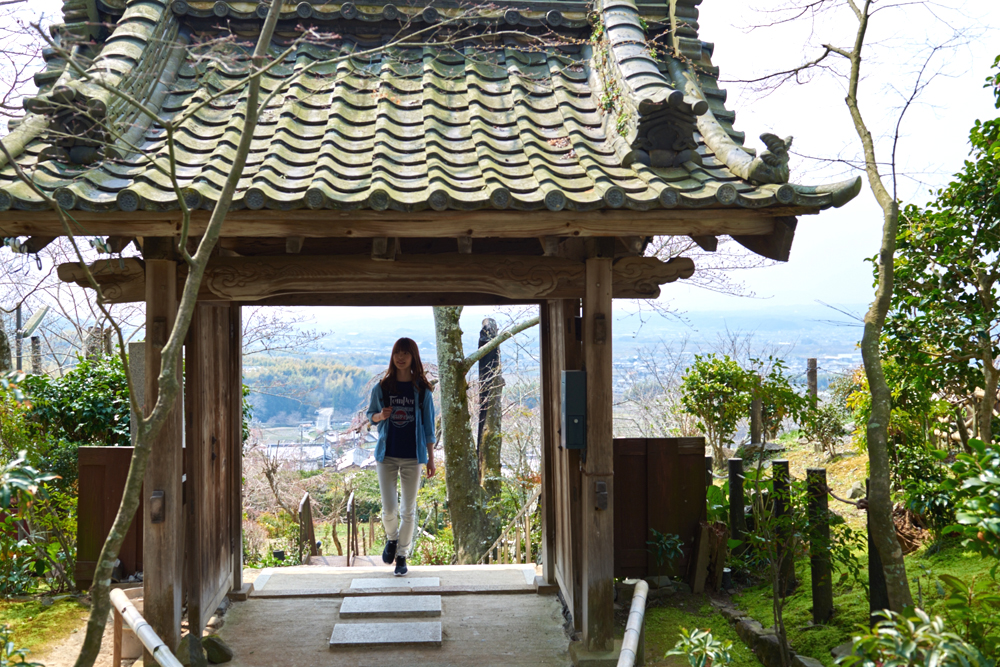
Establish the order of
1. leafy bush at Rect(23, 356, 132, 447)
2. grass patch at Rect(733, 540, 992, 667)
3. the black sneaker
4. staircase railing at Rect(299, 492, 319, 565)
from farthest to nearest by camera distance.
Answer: staircase railing at Rect(299, 492, 319, 565)
leafy bush at Rect(23, 356, 132, 447)
the black sneaker
grass patch at Rect(733, 540, 992, 667)

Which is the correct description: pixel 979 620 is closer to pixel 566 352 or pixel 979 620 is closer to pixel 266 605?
pixel 566 352

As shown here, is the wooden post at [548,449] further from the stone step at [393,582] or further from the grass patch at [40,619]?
the grass patch at [40,619]

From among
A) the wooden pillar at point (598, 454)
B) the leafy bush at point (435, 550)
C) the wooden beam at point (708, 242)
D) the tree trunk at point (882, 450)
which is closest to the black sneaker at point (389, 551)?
the wooden pillar at point (598, 454)

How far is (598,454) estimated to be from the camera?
4809mm

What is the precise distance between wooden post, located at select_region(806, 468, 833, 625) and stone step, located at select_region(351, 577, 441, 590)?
2.90 meters

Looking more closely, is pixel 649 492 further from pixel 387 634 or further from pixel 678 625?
pixel 387 634

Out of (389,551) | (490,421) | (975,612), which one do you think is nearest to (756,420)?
(389,551)

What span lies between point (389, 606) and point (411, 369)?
6.24ft

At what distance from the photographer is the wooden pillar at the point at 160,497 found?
4582mm

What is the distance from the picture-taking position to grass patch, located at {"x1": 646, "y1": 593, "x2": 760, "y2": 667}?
514cm

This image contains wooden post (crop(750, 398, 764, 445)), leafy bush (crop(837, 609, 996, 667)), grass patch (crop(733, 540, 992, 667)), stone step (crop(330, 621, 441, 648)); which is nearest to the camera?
leafy bush (crop(837, 609, 996, 667))

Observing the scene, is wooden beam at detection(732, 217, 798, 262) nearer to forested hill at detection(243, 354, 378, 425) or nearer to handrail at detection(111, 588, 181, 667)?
handrail at detection(111, 588, 181, 667)

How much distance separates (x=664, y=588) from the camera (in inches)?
247

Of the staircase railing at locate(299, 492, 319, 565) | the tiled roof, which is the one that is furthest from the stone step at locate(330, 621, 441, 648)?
the staircase railing at locate(299, 492, 319, 565)
